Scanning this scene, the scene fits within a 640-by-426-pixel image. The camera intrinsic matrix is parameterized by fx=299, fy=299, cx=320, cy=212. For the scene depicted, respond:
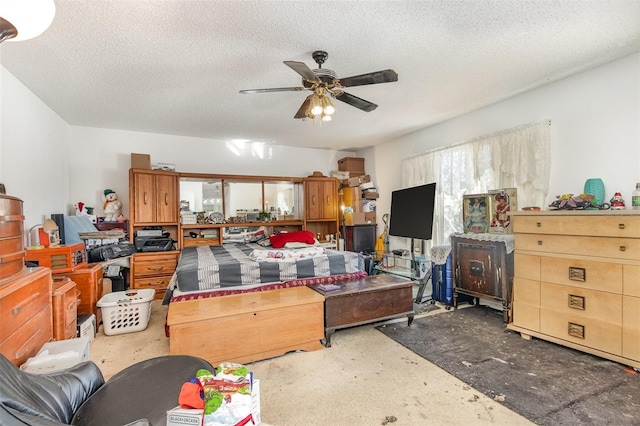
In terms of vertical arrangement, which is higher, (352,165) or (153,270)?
(352,165)

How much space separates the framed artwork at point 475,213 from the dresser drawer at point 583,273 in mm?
929

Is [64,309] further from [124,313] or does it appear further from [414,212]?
[414,212]

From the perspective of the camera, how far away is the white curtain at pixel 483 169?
10.2ft

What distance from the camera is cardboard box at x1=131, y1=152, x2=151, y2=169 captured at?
14.0 ft

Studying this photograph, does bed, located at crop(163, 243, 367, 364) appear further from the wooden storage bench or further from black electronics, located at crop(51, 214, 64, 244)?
black electronics, located at crop(51, 214, 64, 244)

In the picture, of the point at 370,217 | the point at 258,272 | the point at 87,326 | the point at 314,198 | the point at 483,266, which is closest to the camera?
the point at 87,326

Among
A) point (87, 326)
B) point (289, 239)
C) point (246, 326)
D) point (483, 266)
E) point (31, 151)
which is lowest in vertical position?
point (87, 326)

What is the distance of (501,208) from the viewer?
3373mm

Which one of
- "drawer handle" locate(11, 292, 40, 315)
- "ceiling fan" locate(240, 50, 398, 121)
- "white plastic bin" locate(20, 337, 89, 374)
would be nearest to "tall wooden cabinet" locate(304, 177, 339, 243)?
"ceiling fan" locate(240, 50, 398, 121)

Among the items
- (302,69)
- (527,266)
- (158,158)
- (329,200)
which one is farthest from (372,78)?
(158,158)

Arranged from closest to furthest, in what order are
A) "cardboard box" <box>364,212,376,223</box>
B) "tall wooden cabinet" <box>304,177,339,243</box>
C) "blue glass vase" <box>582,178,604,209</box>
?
"blue glass vase" <box>582,178,604,209</box> < "tall wooden cabinet" <box>304,177,339,243</box> < "cardboard box" <box>364,212,376,223</box>

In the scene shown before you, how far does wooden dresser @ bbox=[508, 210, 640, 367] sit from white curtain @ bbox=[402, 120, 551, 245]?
2.26ft

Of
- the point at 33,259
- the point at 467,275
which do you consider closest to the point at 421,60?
the point at 467,275

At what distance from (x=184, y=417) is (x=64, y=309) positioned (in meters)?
2.11
